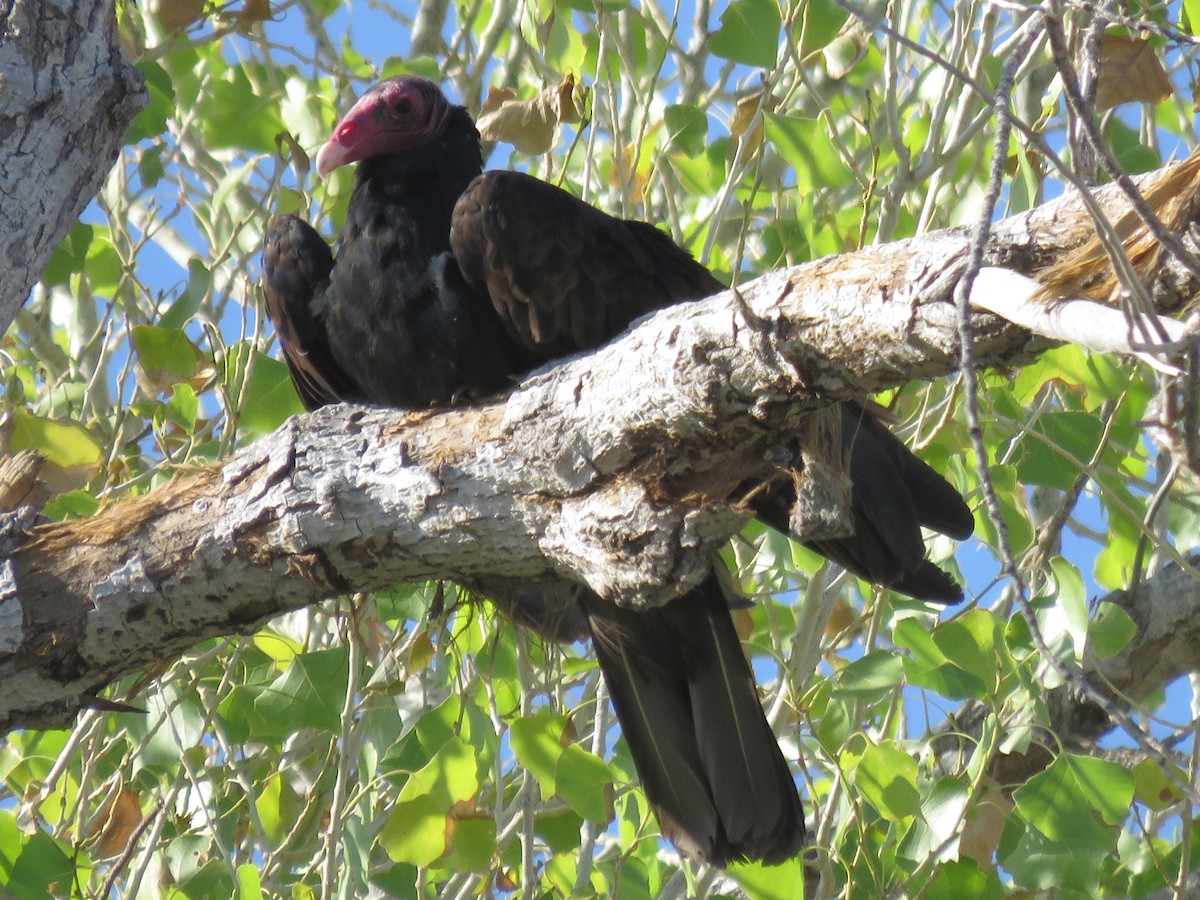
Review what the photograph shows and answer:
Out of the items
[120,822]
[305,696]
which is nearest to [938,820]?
[305,696]

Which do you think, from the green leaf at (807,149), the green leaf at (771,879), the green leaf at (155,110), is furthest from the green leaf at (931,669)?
the green leaf at (155,110)

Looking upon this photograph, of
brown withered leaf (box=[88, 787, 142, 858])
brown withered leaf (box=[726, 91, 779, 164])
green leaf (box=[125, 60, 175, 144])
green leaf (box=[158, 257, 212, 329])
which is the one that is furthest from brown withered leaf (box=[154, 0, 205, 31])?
brown withered leaf (box=[88, 787, 142, 858])

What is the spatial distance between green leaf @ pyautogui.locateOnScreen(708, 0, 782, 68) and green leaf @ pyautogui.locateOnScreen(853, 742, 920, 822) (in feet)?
4.86

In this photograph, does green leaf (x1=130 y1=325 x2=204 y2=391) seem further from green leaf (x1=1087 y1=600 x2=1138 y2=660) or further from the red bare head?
green leaf (x1=1087 y1=600 x2=1138 y2=660)

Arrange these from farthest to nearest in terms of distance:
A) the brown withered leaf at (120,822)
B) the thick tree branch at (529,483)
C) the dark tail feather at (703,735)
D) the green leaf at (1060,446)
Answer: the brown withered leaf at (120,822), the green leaf at (1060,446), the dark tail feather at (703,735), the thick tree branch at (529,483)

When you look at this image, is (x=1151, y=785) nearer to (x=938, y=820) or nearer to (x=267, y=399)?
(x=938, y=820)

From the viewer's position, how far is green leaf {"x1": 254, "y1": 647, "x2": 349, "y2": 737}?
9.27 feet

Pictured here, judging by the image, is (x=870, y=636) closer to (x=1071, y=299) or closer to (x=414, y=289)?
(x=414, y=289)

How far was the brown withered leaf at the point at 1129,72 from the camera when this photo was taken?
2.64 meters

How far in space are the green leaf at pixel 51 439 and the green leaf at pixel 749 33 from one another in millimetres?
1610

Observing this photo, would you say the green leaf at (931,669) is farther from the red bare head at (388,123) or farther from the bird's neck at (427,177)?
the red bare head at (388,123)

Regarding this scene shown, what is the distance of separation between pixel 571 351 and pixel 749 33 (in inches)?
35.1

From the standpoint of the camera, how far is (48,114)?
2.46 metres

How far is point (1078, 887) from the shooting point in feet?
8.52
